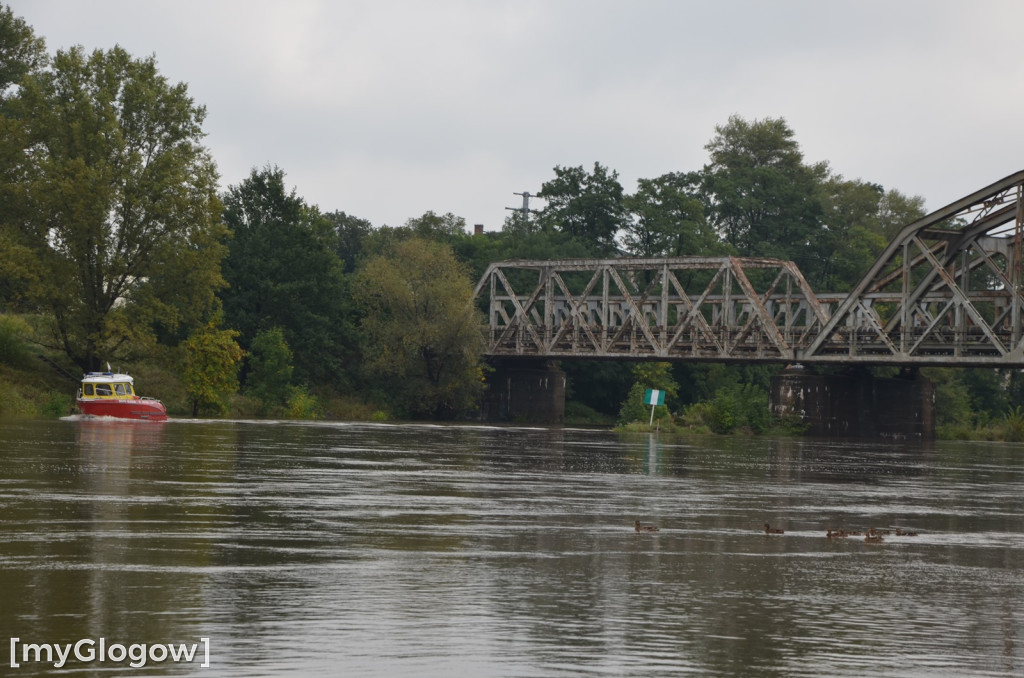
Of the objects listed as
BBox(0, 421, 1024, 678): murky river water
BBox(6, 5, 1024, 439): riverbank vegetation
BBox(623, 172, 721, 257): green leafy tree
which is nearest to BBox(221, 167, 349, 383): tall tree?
BBox(6, 5, 1024, 439): riverbank vegetation

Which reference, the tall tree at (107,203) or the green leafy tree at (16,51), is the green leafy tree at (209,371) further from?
the green leafy tree at (16,51)

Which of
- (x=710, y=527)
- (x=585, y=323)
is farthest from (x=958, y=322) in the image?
(x=710, y=527)

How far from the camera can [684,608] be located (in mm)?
13906

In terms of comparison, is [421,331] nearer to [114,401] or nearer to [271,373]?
[271,373]

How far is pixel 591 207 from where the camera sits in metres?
120

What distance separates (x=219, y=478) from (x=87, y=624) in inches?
640

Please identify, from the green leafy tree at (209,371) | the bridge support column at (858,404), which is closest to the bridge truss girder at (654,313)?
the bridge support column at (858,404)

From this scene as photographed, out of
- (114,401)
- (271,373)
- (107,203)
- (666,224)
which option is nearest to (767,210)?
(666,224)

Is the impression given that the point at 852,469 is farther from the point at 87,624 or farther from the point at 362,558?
the point at 87,624

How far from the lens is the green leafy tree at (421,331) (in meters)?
89.1

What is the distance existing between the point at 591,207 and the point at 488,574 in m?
105

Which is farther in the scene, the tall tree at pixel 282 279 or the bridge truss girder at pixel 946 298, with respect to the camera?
the tall tree at pixel 282 279

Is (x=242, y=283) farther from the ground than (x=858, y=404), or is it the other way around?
(x=242, y=283)

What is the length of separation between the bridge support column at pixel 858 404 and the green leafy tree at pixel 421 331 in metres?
19.3
